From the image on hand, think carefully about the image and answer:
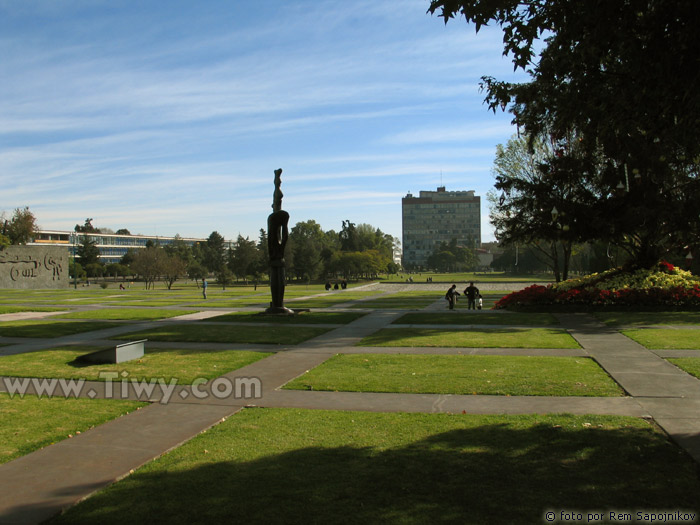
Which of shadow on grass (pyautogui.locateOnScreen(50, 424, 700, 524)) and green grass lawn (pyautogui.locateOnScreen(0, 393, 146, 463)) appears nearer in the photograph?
shadow on grass (pyautogui.locateOnScreen(50, 424, 700, 524))

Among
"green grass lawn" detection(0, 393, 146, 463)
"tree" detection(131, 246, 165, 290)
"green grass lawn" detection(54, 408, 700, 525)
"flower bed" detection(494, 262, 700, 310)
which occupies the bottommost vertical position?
"green grass lawn" detection(0, 393, 146, 463)

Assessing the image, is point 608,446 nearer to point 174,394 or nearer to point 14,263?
point 174,394

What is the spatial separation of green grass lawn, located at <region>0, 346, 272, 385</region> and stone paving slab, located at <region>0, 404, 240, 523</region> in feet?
7.95

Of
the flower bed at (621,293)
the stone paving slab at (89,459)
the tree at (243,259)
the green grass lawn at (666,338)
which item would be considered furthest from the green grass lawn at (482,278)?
the stone paving slab at (89,459)

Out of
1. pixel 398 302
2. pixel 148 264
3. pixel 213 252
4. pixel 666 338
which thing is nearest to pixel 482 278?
pixel 148 264

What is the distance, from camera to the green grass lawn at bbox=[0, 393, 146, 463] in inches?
257

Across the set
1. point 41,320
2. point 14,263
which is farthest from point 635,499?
point 14,263

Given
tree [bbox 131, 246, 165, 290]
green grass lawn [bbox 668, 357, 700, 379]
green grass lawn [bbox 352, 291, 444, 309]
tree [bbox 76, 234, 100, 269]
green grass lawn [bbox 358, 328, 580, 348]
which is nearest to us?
green grass lawn [bbox 668, 357, 700, 379]

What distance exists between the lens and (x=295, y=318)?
72.7 feet

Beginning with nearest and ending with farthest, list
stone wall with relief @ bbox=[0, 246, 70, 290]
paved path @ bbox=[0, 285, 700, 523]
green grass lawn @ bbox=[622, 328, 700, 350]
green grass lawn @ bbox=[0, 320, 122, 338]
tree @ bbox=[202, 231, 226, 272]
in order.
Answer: paved path @ bbox=[0, 285, 700, 523], green grass lawn @ bbox=[622, 328, 700, 350], green grass lawn @ bbox=[0, 320, 122, 338], stone wall with relief @ bbox=[0, 246, 70, 290], tree @ bbox=[202, 231, 226, 272]

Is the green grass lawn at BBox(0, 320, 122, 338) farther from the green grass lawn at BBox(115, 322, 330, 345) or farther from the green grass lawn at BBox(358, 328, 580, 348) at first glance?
the green grass lawn at BBox(358, 328, 580, 348)

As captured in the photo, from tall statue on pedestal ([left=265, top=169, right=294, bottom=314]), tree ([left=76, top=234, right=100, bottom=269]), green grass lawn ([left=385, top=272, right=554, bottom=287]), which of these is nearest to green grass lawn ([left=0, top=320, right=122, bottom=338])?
tall statue on pedestal ([left=265, top=169, right=294, bottom=314])

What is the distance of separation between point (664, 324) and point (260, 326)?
14.1 meters

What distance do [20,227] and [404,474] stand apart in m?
92.8
